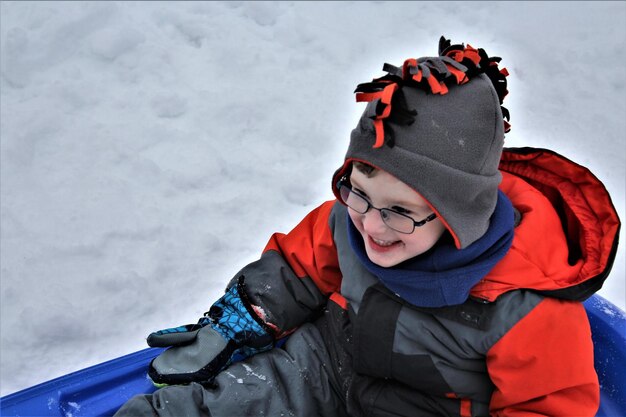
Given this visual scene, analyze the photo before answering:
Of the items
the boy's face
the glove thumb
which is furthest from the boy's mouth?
the glove thumb

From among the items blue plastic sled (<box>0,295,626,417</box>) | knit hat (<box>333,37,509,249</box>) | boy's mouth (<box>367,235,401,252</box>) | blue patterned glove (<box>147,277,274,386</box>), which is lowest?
blue plastic sled (<box>0,295,626,417</box>)

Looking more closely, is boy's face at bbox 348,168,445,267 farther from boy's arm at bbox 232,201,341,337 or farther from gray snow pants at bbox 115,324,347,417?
gray snow pants at bbox 115,324,347,417

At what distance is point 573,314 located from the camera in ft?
3.80

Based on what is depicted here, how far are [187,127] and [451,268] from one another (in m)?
1.48

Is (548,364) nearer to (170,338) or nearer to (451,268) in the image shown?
(451,268)

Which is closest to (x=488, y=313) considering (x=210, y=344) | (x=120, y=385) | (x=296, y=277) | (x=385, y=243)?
(x=385, y=243)

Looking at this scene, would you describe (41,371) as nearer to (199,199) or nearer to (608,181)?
(199,199)

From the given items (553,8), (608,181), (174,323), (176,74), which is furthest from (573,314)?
(553,8)

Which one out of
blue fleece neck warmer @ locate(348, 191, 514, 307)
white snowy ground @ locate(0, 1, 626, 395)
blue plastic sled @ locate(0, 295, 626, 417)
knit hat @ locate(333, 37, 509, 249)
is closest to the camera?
knit hat @ locate(333, 37, 509, 249)

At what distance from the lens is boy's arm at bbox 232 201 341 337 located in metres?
1.45

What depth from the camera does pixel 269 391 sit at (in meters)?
1.38

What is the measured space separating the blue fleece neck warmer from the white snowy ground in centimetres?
83

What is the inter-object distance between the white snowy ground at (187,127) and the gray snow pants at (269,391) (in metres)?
0.48

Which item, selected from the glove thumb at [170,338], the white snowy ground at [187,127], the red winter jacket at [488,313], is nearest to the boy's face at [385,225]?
the red winter jacket at [488,313]
